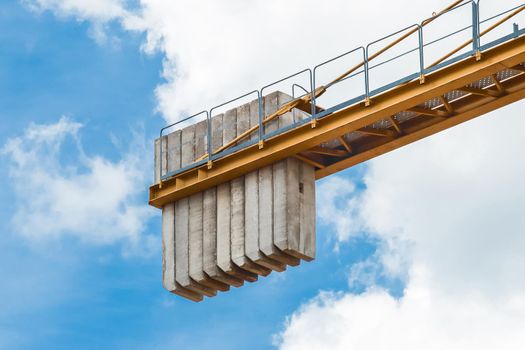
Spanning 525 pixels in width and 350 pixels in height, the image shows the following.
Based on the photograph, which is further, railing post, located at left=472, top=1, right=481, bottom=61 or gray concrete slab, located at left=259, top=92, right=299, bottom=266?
gray concrete slab, located at left=259, top=92, right=299, bottom=266

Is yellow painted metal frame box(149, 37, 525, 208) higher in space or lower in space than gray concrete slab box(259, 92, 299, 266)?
higher

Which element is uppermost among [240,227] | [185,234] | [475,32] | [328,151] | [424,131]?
[475,32]

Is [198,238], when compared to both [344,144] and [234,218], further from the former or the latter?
[344,144]

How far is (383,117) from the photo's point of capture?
1531 inches

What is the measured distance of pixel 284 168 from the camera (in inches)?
1593

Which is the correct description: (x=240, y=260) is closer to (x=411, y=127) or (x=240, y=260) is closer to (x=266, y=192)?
(x=266, y=192)

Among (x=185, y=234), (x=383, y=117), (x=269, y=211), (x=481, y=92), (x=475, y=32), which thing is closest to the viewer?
(x=475, y=32)

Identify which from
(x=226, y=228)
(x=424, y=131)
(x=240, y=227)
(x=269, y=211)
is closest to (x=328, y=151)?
(x=269, y=211)

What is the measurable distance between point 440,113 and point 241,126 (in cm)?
510

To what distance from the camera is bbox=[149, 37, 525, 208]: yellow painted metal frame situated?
3734 centimetres

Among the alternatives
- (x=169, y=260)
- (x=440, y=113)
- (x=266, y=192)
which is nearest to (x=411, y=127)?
(x=440, y=113)

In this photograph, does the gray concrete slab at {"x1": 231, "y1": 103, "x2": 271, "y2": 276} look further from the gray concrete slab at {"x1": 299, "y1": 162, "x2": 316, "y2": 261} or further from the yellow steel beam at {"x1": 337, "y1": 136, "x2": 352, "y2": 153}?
the yellow steel beam at {"x1": 337, "y1": 136, "x2": 352, "y2": 153}

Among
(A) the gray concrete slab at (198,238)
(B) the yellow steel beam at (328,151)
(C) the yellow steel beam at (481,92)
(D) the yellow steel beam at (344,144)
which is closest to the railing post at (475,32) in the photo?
(C) the yellow steel beam at (481,92)

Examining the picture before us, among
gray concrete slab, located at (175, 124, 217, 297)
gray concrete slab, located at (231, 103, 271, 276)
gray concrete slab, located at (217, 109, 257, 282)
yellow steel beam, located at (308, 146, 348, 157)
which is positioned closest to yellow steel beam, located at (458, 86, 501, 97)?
yellow steel beam, located at (308, 146, 348, 157)
